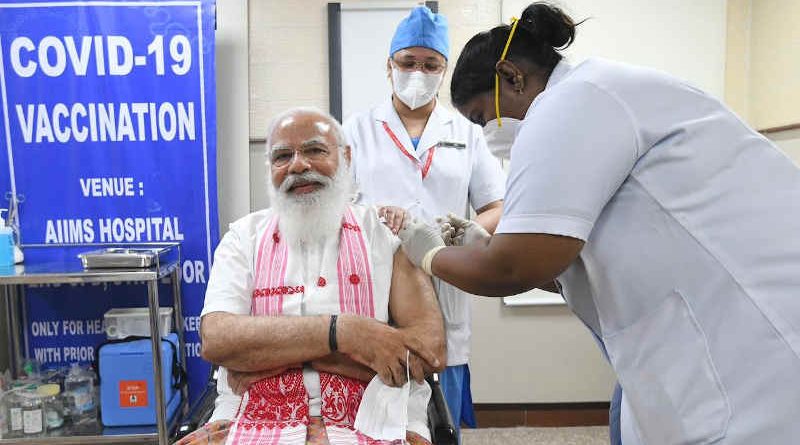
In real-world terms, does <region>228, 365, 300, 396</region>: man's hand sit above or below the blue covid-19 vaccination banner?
below

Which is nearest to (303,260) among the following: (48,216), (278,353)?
(278,353)

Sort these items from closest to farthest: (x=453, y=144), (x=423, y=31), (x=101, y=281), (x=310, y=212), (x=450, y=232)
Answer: (x=450, y=232) → (x=310, y=212) → (x=423, y=31) → (x=453, y=144) → (x=101, y=281)

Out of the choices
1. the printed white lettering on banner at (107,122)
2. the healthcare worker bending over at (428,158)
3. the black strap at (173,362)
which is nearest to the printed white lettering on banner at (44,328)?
the black strap at (173,362)

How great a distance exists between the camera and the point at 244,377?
5.16ft

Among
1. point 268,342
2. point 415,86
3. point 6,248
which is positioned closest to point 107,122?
point 6,248

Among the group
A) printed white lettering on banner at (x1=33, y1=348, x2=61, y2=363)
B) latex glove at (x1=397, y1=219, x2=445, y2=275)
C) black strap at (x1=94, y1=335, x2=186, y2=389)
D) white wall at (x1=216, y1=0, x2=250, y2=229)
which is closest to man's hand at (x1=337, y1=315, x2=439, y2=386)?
latex glove at (x1=397, y1=219, x2=445, y2=275)

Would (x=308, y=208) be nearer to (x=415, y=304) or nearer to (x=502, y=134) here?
(x=415, y=304)

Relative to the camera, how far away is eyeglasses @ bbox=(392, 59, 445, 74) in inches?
76.4

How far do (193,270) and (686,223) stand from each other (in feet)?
7.79

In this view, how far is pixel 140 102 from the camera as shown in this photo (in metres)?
2.62

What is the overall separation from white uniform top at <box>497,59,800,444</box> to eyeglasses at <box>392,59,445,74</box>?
1.06 meters

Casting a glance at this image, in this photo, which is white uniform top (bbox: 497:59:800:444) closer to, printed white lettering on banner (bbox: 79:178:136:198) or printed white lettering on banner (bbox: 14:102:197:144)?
printed white lettering on banner (bbox: 14:102:197:144)

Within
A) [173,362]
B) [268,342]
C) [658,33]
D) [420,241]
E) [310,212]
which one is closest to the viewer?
[420,241]

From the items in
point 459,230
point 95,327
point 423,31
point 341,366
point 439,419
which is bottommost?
point 95,327
